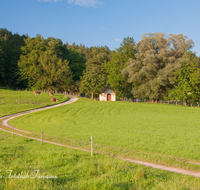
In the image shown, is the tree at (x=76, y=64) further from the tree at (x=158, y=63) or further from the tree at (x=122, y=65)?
the tree at (x=158, y=63)

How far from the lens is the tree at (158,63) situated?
168 feet

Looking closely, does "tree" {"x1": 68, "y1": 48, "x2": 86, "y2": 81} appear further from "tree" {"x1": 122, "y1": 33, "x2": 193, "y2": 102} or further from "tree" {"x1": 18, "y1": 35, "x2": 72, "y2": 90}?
"tree" {"x1": 122, "y1": 33, "x2": 193, "y2": 102}

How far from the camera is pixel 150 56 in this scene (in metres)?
52.2

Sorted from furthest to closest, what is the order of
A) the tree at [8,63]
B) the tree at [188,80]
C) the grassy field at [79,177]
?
the tree at [8,63]
the tree at [188,80]
the grassy field at [79,177]

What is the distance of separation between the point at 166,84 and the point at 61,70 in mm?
41094

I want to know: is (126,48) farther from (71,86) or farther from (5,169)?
(5,169)

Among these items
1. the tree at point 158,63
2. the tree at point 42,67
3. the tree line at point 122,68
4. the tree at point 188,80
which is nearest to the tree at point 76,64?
the tree line at point 122,68

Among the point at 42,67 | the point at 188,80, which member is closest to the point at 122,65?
the point at 188,80

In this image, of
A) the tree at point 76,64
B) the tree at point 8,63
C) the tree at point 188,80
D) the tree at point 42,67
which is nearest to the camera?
the tree at point 188,80

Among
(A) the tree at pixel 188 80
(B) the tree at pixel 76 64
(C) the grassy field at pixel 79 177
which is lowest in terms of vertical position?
(C) the grassy field at pixel 79 177

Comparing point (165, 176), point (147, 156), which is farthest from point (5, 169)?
point (147, 156)

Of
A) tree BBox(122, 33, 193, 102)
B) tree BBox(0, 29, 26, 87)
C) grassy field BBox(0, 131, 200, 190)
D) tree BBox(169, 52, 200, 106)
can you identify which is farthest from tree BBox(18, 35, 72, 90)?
grassy field BBox(0, 131, 200, 190)

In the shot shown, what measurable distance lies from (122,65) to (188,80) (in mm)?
24392

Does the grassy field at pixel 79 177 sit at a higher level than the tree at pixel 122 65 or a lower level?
lower
